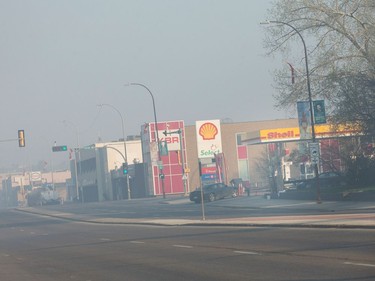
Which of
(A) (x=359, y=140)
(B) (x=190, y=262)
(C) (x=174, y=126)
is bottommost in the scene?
(B) (x=190, y=262)

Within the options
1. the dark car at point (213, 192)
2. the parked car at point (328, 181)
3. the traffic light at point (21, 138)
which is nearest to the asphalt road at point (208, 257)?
the parked car at point (328, 181)

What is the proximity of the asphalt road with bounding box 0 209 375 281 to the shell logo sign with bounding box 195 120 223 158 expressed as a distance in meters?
50.7

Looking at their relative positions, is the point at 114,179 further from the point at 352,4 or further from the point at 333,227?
the point at 333,227

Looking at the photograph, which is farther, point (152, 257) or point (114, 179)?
point (114, 179)

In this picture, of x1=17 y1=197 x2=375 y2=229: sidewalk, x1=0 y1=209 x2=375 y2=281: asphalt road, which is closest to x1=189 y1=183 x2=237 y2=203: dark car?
x1=17 y1=197 x2=375 y2=229: sidewalk

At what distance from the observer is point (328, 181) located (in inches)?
2162

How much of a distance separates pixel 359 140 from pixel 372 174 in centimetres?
267

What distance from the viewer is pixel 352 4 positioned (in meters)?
46.5

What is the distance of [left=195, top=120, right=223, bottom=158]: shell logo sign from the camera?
80938 mm

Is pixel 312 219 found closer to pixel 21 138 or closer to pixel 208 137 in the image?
pixel 21 138

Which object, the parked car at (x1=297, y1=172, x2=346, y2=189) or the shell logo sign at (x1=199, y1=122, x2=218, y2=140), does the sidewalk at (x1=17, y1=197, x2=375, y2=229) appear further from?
the shell logo sign at (x1=199, y1=122, x2=218, y2=140)

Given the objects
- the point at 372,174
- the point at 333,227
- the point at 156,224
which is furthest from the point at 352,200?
the point at 333,227

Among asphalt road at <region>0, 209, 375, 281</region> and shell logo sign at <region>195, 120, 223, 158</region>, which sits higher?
shell logo sign at <region>195, 120, 223, 158</region>

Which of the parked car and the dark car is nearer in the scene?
the parked car
